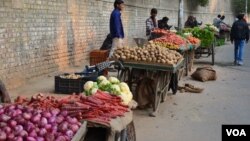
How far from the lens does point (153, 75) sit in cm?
860

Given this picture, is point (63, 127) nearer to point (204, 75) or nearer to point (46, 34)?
point (46, 34)

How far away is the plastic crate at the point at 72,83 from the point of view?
370 inches

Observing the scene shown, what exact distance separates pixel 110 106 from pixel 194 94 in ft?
19.9

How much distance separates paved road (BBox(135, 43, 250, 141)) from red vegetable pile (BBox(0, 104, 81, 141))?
2656mm

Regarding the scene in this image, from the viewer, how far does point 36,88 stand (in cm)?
1025

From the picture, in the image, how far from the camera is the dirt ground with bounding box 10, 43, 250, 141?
7.09 m

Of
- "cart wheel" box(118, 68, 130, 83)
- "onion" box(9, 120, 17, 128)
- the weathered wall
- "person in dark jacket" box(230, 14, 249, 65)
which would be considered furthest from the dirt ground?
"person in dark jacket" box(230, 14, 249, 65)

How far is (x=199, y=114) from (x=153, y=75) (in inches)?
45.3

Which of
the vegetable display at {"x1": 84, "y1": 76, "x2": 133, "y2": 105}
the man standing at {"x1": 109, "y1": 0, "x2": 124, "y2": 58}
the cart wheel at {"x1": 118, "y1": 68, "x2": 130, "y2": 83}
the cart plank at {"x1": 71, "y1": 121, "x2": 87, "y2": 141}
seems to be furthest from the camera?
the man standing at {"x1": 109, "y1": 0, "x2": 124, "y2": 58}

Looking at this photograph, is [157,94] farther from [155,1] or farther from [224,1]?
[224,1]

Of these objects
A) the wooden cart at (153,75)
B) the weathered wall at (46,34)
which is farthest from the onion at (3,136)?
the weathered wall at (46,34)

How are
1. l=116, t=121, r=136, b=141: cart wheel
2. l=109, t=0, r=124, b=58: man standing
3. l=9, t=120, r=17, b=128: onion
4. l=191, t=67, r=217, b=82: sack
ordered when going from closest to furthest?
l=9, t=120, r=17, b=128: onion
l=116, t=121, r=136, b=141: cart wheel
l=109, t=0, r=124, b=58: man standing
l=191, t=67, r=217, b=82: sack

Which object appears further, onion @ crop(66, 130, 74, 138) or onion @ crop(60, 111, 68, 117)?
onion @ crop(60, 111, 68, 117)

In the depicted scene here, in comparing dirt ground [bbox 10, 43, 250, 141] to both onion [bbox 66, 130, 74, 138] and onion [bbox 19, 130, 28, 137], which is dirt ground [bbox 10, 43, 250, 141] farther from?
onion [bbox 19, 130, 28, 137]
